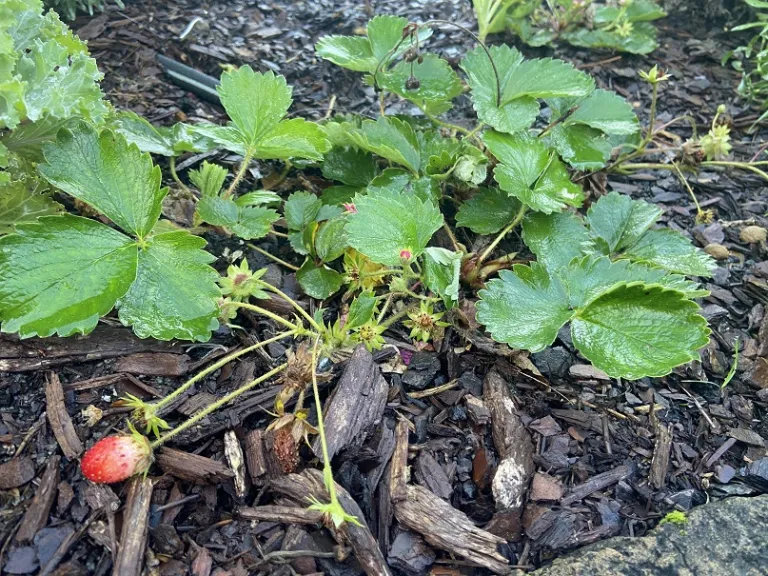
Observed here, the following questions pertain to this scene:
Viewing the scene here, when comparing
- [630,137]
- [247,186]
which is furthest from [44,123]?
[630,137]

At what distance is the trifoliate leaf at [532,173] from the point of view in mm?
1671

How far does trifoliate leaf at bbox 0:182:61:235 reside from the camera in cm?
147

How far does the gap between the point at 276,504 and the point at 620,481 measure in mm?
814

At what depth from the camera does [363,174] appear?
1.89 m

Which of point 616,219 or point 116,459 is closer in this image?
point 116,459

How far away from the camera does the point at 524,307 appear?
4.85 ft

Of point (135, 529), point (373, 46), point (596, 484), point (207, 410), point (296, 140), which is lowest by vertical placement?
point (596, 484)

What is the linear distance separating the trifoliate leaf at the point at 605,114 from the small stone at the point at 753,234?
0.54m

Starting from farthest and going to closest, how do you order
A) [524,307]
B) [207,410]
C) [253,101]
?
[253,101] < [524,307] < [207,410]

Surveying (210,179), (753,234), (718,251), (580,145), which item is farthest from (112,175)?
(753,234)

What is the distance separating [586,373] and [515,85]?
907 millimetres

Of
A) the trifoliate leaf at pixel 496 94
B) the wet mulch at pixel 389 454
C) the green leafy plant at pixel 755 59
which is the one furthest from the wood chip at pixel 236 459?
the green leafy plant at pixel 755 59

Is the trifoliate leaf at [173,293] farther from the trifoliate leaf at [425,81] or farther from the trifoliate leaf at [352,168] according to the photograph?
the trifoliate leaf at [425,81]

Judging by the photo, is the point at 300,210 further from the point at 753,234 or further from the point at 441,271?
the point at 753,234
